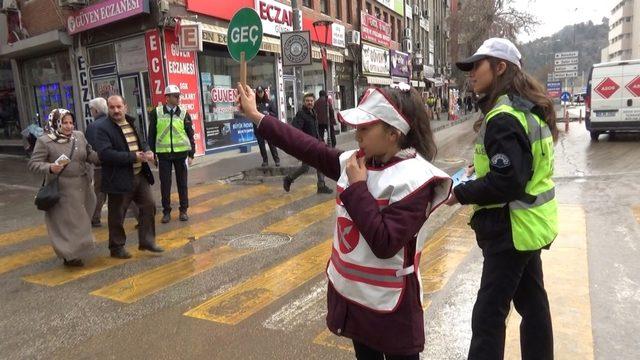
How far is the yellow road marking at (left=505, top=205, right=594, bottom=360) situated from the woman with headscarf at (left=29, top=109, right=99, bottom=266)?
4485 millimetres

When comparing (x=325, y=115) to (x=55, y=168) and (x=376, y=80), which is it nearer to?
(x=55, y=168)

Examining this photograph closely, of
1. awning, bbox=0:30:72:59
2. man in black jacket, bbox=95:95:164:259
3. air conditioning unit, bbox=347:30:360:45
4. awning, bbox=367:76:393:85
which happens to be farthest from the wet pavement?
awning, bbox=367:76:393:85

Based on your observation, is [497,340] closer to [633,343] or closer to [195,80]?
[633,343]

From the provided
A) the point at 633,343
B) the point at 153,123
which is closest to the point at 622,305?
the point at 633,343

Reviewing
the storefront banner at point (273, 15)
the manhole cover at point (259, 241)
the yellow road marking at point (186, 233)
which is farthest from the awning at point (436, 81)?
the manhole cover at point (259, 241)

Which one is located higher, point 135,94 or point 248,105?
point 135,94

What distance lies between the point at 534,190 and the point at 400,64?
106 feet

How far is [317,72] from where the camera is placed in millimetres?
23719

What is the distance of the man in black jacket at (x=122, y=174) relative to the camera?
5695 millimetres

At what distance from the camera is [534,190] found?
8.33 ft

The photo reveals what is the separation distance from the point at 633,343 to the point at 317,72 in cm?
2137

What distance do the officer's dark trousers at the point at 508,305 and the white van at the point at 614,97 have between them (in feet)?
45.9

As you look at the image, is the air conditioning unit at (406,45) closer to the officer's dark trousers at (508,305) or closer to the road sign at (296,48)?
the road sign at (296,48)

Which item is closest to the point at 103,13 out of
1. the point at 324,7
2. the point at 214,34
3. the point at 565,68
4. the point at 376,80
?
the point at 214,34
